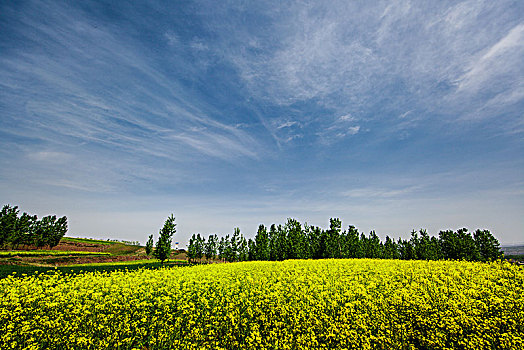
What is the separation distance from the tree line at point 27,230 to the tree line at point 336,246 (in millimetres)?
45083

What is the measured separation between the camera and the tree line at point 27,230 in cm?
5519

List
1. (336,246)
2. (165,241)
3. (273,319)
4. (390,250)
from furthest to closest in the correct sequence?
(390,250) → (336,246) → (165,241) → (273,319)

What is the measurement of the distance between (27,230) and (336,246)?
86.8m

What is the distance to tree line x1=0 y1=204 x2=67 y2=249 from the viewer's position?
55188mm

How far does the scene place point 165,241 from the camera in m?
30.6

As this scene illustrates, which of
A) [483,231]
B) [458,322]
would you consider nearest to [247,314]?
[458,322]

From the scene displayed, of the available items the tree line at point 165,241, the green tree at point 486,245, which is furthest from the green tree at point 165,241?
the green tree at point 486,245

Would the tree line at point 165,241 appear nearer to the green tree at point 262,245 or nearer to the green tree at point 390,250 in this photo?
the green tree at point 262,245

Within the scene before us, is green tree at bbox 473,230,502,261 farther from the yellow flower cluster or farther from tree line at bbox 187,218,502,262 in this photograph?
the yellow flower cluster

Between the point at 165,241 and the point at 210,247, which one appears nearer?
the point at 165,241

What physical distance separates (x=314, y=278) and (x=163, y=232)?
2645 centimetres

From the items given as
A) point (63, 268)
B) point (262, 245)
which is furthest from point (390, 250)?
point (63, 268)

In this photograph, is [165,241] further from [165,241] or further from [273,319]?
[273,319]

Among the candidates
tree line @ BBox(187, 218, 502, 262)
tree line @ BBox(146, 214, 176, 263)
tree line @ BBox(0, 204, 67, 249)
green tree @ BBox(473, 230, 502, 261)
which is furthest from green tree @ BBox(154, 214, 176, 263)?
green tree @ BBox(473, 230, 502, 261)
